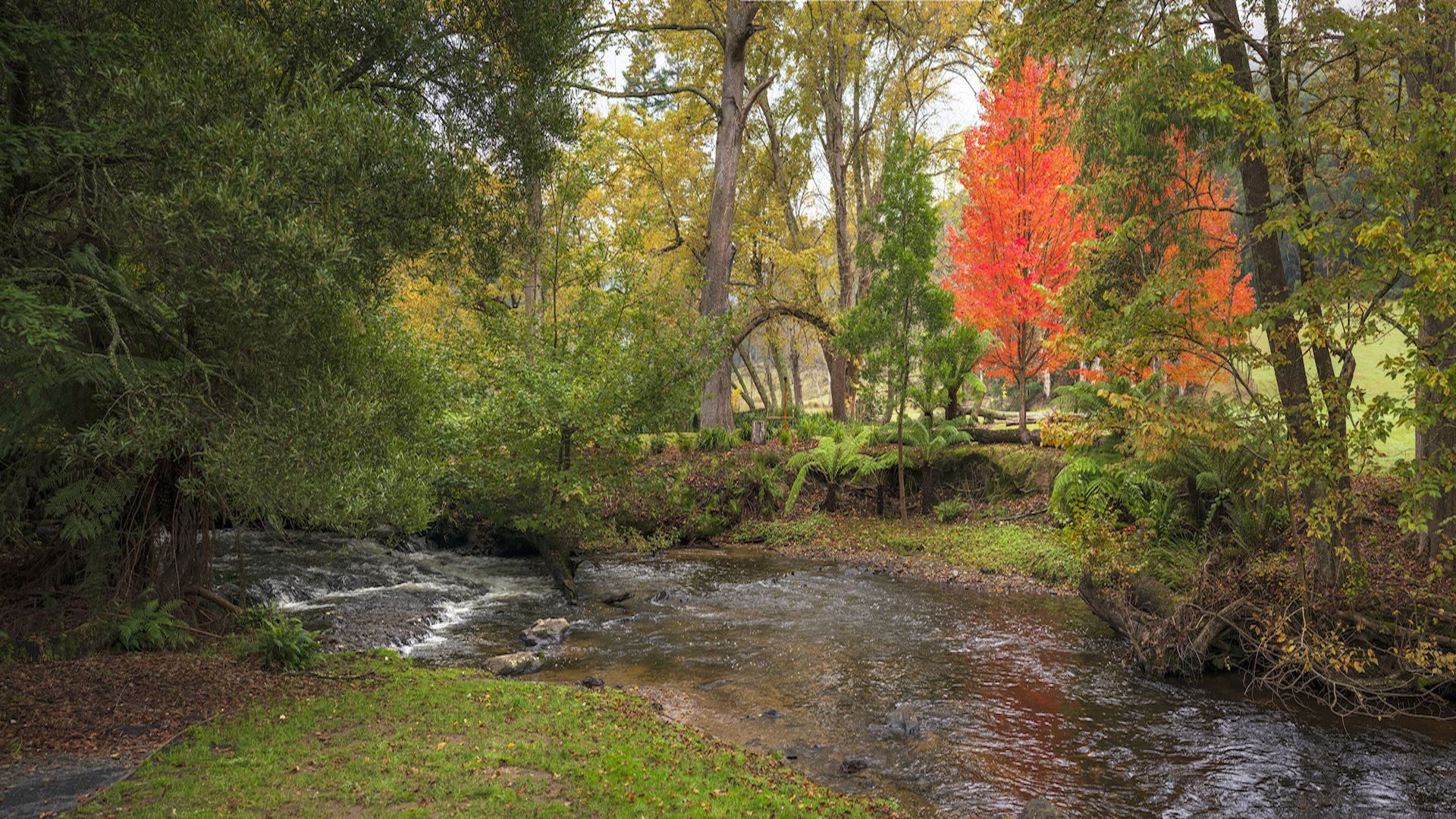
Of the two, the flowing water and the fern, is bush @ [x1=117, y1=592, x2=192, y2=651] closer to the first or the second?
the flowing water

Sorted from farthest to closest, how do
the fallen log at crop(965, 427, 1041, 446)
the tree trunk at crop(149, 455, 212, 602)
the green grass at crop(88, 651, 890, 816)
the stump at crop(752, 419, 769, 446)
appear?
the stump at crop(752, 419, 769, 446)
the fallen log at crop(965, 427, 1041, 446)
the tree trunk at crop(149, 455, 212, 602)
the green grass at crop(88, 651, 890, 816)

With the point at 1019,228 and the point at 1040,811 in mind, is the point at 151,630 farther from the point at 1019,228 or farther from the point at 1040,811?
the point at 1019,228

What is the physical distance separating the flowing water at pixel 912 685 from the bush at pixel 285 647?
1395mm

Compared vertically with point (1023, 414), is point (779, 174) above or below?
above

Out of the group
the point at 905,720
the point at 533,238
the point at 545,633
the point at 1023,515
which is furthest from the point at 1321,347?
the point at 545,633

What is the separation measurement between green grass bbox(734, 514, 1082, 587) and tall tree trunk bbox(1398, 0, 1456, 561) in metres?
4.95

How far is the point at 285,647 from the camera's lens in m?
8.16

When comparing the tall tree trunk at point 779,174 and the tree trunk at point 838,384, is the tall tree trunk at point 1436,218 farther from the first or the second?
the tall tree trunk at point 779,174

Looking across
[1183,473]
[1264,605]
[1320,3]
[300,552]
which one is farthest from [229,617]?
[1320,3]

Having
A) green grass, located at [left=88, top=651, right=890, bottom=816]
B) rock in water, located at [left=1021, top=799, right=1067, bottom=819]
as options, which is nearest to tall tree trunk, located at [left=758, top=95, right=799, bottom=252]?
green grass, located at [left=88, top=651, right=890, bottom=816]

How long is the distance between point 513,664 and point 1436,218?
10480 mm

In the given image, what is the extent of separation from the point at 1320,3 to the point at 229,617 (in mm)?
13941

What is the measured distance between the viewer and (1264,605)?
364 inches

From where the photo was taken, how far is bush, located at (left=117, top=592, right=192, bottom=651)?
8.10 meters
